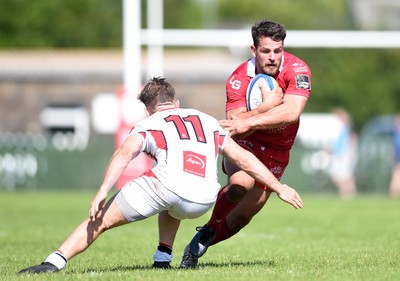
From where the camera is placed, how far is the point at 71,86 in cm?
4109

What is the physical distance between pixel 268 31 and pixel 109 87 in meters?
31.5

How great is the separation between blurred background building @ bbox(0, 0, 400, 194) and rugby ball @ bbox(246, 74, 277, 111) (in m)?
12.8

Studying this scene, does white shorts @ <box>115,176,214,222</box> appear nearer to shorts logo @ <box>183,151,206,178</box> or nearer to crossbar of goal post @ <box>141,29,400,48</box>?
shorts logo @ <box>183,151,206,178</box>

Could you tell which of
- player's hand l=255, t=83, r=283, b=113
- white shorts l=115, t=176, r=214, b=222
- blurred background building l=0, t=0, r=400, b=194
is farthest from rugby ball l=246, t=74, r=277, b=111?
blurred background building l=0, t=0, r=400, b=194

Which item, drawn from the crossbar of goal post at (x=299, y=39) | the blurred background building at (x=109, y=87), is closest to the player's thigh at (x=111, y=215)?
the crossbar of goal post at (x=299, y=39)

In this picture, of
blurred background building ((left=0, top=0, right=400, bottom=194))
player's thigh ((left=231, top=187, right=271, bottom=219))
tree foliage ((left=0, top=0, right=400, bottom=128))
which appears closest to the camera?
player's thigh ((left=231, top=187, right=271, bottom=219))

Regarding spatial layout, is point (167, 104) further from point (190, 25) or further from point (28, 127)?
point (190, 25)

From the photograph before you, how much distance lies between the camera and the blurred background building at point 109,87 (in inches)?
1120

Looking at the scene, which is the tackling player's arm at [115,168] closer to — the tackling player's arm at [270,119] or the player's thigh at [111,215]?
the player's thigh at [111,215]

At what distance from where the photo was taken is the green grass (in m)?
8.62

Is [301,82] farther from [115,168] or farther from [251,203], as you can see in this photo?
[115,168]

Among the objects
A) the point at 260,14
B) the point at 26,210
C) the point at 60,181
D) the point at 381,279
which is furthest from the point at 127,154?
the point at 260,14

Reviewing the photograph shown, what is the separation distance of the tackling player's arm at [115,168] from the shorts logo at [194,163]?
0.38 metres

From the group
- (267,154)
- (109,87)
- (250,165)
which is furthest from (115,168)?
(109,87)
